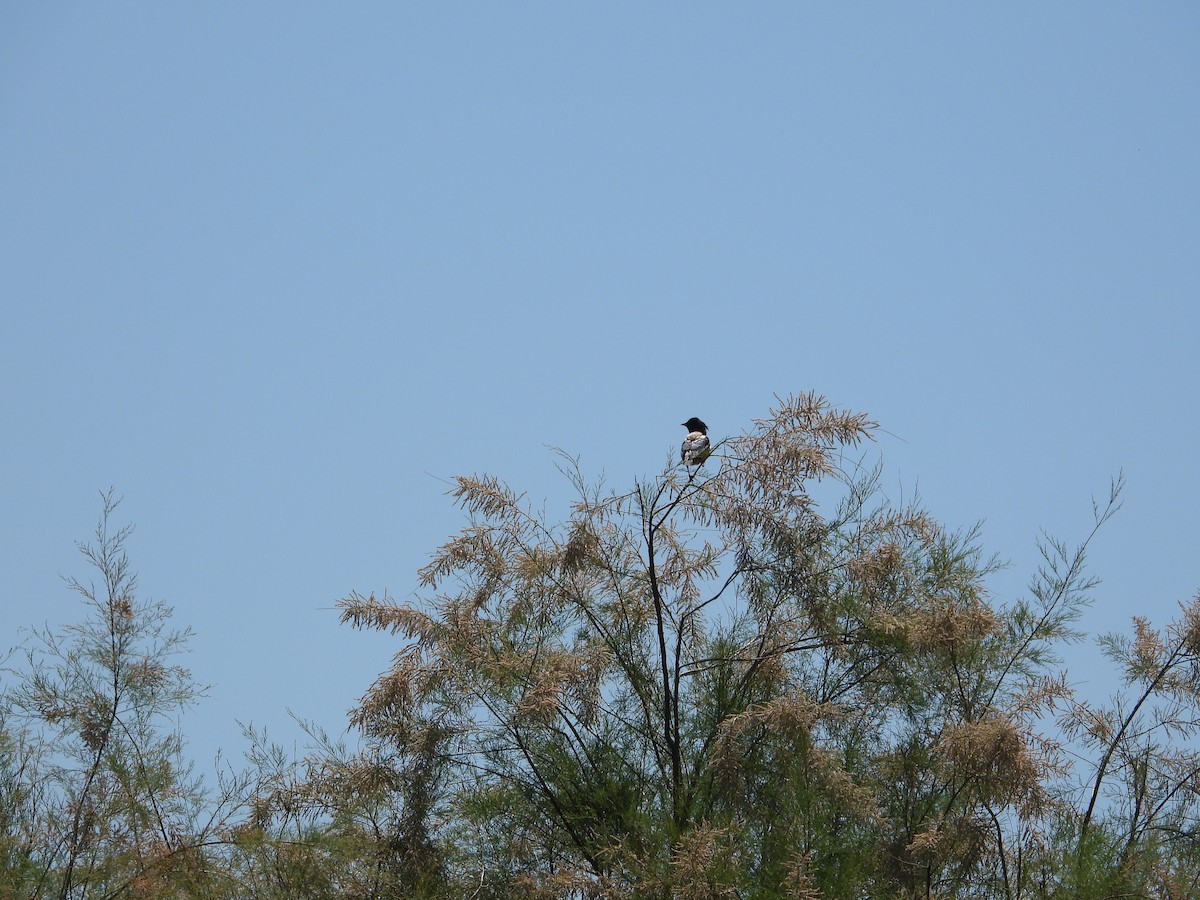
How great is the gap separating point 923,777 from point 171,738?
5.83 m

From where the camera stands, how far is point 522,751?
1080 cm

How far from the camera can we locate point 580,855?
422 inches

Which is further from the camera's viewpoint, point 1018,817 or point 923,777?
point 923,777

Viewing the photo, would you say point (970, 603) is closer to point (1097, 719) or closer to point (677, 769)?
point (1097, 719)

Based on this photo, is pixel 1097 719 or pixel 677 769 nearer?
pixel 677 769

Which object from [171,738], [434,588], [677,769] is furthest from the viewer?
[171,738]

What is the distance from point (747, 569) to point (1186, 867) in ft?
12.3

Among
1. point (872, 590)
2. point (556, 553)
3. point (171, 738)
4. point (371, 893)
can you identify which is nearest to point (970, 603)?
point (872, 590)

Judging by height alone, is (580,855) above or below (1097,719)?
below

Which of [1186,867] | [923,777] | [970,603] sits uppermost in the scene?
[970,603]

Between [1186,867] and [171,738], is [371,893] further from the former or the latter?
[1186,867]

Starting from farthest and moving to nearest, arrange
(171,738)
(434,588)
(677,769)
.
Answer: (171,738)
(434,588)
(677,769)

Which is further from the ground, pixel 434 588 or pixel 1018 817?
pixel 434 588

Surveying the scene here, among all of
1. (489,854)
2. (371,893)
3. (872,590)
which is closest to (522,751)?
(489,854)
